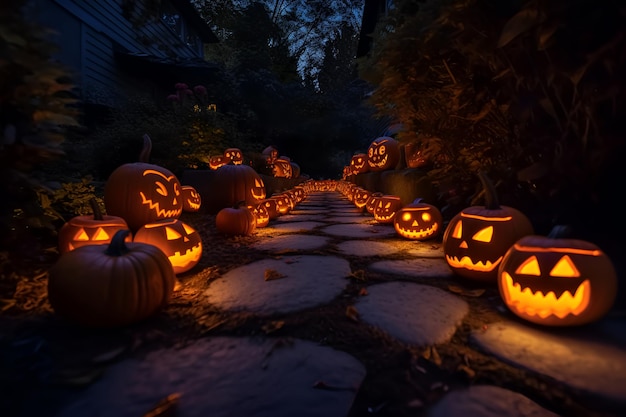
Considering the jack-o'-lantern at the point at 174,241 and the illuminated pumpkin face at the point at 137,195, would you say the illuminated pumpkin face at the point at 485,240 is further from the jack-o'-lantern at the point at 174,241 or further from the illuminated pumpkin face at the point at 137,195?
the illuminated pumpkin face at the point at 137,195

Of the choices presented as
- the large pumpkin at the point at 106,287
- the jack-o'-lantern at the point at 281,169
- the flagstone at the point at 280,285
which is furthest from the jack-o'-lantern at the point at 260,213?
the jack-o'-lantern at the point at 281,169

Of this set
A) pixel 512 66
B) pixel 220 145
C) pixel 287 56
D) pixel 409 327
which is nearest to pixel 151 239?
pixel 409 327

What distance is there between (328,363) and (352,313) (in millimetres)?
446

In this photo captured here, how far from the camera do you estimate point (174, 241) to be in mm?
2393

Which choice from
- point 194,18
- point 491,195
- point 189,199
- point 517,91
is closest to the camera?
point 517,91

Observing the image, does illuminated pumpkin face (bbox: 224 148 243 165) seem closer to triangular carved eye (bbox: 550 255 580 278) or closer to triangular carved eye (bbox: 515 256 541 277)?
triangular carved eye (bbox: 515 256 541 277)

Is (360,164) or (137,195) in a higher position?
(360,164)

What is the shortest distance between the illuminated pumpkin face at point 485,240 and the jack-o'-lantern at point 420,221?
133 cm

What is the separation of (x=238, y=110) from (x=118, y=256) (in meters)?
14.2

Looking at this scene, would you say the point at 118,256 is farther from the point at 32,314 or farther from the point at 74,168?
the point at 74,168

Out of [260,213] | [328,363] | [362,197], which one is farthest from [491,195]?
[362,197]

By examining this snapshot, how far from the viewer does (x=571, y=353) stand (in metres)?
1.29

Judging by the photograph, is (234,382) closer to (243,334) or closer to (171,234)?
(243,334)

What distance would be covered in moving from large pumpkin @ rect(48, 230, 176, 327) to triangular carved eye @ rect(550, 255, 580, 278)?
208 cm
